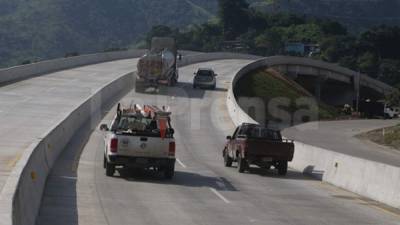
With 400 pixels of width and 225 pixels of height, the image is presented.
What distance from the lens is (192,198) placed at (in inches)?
780

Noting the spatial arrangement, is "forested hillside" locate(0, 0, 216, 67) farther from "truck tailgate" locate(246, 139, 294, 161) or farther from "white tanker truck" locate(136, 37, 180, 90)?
"truck tailgate" locate(246, 139, 294, 161)

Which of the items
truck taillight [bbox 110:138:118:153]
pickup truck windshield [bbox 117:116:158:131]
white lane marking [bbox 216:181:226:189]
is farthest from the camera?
pickup truck windshield [bbox 117:116:158:131]

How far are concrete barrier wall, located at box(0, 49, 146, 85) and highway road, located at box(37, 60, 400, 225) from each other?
30666 mm

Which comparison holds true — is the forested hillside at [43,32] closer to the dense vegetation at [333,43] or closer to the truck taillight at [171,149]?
the dense vegetation at [333,43]

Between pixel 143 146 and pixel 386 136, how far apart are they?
43.9 metres

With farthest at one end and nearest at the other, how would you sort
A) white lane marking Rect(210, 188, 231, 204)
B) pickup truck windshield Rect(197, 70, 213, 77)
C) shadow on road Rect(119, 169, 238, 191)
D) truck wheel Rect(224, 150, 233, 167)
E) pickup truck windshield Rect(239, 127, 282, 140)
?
pickup truck windshield Rect(197, 70, 213, 77), truck wheel Rect(224, 150, 233, 167), pickup truck windshield Rect(239, 127, 282, 140), shadow on road Rect(119, 169, 238, 191), white lane marking Rect(210, 188, 231, 204)

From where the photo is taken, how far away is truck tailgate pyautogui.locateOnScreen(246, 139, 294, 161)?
91.8ft

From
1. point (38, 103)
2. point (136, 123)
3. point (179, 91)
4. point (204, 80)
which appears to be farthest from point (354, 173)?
point (204, 80)

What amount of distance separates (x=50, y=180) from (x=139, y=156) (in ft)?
9.74

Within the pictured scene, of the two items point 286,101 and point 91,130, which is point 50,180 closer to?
point 91,130

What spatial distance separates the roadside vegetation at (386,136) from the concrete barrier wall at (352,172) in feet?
103

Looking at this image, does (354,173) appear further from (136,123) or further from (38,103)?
(38,103)

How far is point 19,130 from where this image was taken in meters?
→ 34.1

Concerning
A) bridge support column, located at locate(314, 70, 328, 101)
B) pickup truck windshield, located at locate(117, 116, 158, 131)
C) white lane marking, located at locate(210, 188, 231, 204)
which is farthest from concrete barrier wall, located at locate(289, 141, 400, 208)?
bridge support column, located at locate(314, 70, 328, 101)
